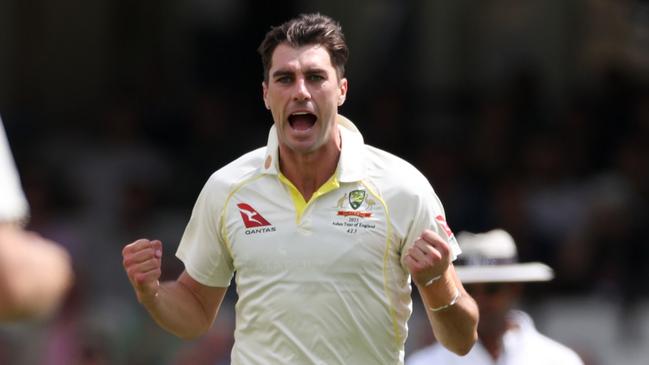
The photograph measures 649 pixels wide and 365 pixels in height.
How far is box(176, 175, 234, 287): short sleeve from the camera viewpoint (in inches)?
186

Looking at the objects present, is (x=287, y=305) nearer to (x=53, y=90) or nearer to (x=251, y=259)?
(x=251, y=259)

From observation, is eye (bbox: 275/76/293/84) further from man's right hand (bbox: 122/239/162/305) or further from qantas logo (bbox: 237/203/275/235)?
man's right hand (bbox: 122/239/162/305)

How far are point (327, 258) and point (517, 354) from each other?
6.11 ft

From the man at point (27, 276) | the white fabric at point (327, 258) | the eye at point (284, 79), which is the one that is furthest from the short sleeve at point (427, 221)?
the man at point (27, 276)

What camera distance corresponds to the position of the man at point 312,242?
14.8 ft

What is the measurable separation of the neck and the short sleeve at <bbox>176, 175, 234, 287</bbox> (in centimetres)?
21

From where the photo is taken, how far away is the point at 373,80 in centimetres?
1123

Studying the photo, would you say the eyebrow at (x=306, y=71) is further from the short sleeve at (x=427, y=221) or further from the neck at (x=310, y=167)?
the short sleeve at (x=427, y=221)

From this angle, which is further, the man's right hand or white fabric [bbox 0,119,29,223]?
the man's right hand

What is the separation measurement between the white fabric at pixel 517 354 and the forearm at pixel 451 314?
143cm

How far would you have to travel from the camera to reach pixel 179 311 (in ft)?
15.5

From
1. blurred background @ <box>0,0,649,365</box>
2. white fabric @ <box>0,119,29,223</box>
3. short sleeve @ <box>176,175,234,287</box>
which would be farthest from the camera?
blurred background @ <box>0,0,649,365</box>

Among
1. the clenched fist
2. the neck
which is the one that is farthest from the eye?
the clenched fist

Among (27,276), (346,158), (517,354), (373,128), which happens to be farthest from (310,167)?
(373,128)
